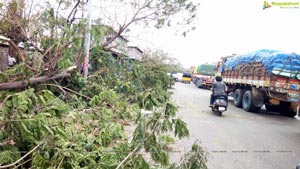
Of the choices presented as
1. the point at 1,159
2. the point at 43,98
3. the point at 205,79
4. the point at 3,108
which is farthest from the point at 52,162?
the point at 205,79

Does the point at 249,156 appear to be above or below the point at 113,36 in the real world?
below

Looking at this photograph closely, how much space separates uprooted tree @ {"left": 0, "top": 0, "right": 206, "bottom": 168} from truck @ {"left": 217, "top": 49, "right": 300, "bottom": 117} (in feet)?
12.2

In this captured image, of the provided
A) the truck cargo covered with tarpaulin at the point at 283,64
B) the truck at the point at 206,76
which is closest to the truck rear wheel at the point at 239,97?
the truck cargo covered with tarpaulin at the point at 283,64

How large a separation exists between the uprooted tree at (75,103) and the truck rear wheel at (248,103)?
381 cm

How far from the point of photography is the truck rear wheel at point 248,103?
488 inches

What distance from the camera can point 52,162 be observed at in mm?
3162

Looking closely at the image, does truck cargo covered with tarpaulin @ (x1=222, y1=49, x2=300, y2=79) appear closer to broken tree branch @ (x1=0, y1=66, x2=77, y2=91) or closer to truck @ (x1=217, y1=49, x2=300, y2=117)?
truck @ (x1=217, y1=49, x2=300, y2=117)

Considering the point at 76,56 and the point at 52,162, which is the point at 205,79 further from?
the point at 52,162

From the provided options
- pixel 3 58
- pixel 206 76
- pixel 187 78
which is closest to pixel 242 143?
pixel 3 58

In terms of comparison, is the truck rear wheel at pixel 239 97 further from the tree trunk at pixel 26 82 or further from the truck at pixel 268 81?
the tree trunk at pixel 26 82

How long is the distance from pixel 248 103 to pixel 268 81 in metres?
1.84

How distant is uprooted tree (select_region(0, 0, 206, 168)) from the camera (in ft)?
10.5

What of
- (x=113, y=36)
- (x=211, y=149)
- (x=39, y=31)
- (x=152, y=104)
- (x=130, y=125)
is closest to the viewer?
(x=152, y=104)

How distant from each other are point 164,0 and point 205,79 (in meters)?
20.3
